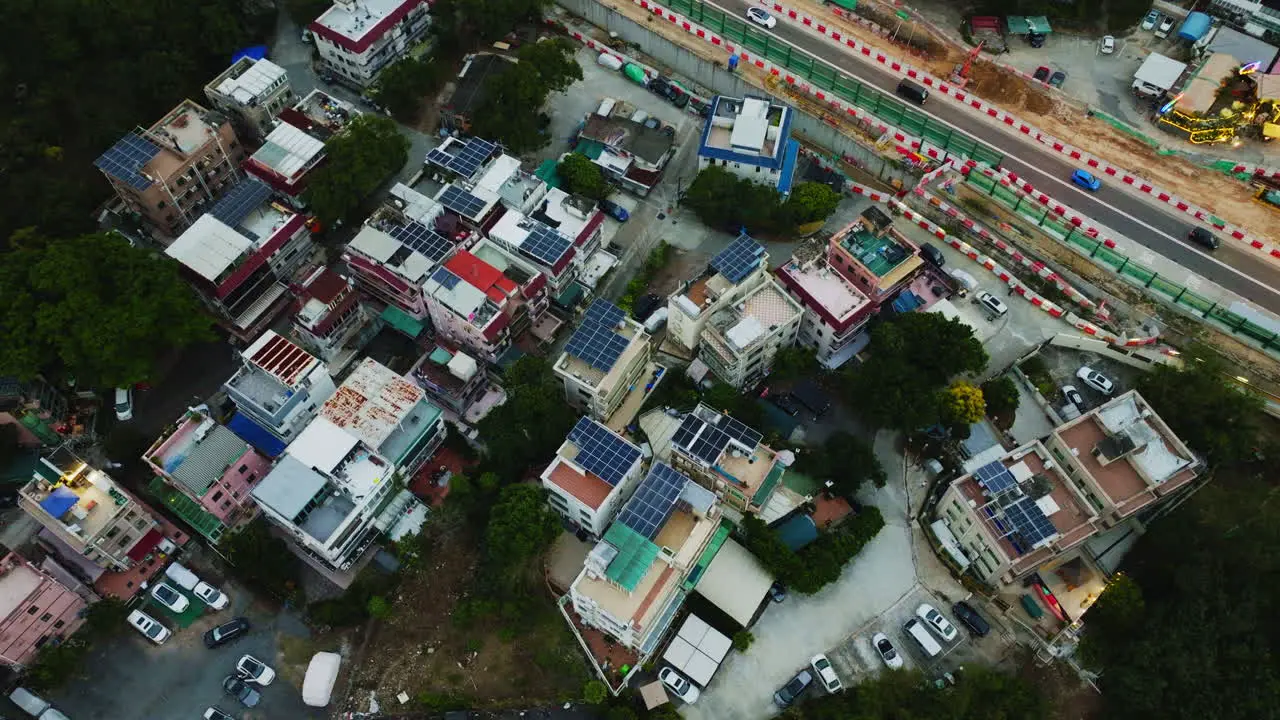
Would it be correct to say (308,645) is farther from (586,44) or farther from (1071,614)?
(586,44)

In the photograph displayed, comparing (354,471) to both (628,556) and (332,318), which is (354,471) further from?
(628,556)

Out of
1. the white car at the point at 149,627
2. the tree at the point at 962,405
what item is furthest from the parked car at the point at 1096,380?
the white car at the point at 149,627

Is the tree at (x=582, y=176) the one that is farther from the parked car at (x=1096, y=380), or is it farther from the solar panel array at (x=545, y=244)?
the parked car at (x=1096, y=380)

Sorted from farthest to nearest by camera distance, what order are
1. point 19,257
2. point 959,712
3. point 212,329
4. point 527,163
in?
point 527,163
point 212,329
point 19,257
point 959,712

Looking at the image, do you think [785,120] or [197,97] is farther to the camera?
[197,97]

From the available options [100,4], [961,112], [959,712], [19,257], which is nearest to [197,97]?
[100,4]

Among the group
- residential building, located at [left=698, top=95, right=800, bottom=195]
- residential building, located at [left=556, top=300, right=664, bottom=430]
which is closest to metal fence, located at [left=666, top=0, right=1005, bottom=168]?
residential building, located at [left=698, top=95, right=800, bottom=195]
